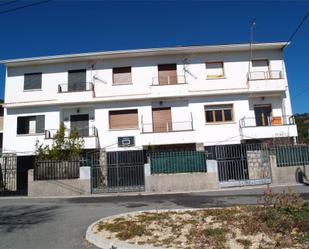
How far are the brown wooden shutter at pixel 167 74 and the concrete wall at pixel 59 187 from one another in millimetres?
9937

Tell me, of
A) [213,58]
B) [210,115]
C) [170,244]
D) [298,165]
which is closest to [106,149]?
[210,115]

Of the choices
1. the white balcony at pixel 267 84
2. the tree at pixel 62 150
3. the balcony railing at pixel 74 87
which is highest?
the balcony railing at pixel 74 87

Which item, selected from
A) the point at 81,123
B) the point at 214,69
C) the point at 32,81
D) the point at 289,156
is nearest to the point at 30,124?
the point at 32,81

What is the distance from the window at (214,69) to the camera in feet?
74.3

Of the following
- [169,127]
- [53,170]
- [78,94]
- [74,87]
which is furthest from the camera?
[74,87]

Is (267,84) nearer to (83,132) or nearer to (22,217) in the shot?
(83,132)

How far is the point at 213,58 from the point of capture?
22.7 metres

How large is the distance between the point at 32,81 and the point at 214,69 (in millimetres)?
13781

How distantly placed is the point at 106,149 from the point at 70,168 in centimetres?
525

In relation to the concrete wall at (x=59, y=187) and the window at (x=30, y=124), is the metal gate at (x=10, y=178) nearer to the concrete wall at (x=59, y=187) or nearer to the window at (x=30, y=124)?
the concrete wall at (x=59, y=187)

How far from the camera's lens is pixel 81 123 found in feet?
73.0

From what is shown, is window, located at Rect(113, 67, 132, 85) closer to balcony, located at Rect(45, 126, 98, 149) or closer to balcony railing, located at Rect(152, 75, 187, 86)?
balcony railing, located at Rect(152, 75, 187, 86)

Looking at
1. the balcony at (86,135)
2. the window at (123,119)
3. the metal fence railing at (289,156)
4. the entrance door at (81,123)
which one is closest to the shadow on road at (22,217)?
the balcony at (86,135)

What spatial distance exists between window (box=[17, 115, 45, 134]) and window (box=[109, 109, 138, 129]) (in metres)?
5.09
